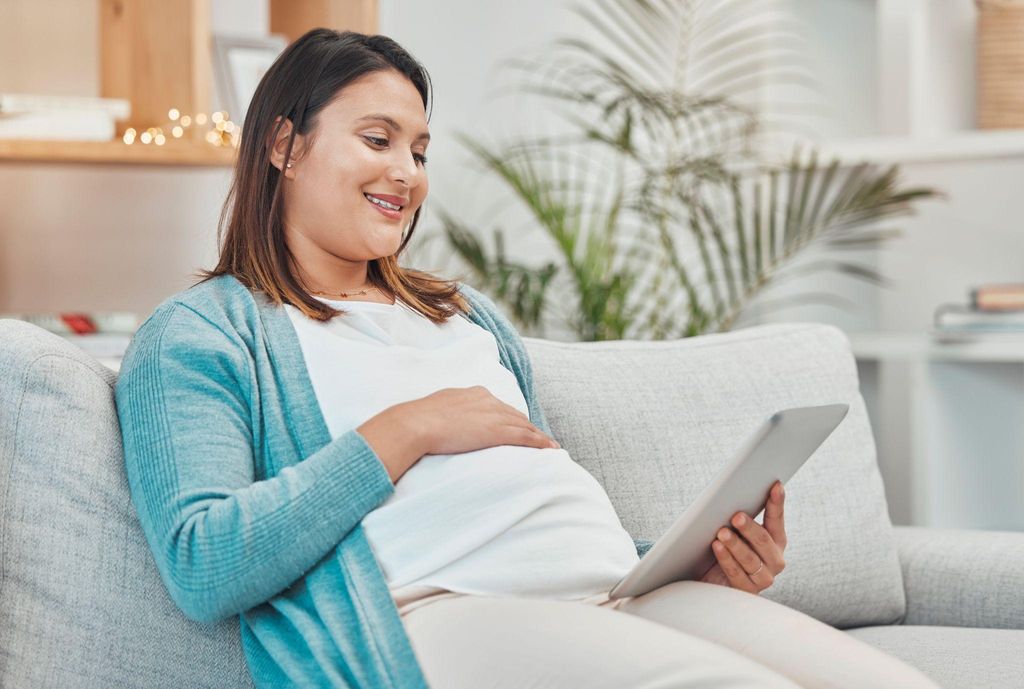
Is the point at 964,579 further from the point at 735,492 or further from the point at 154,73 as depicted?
the point at 154,73

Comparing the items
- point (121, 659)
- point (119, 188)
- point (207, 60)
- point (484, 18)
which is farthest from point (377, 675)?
point (484, 18)

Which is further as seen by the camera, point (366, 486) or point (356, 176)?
point (356, 176)

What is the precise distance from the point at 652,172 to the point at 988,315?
2.71ft

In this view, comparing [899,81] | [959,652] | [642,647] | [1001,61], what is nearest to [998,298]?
[1001,61]

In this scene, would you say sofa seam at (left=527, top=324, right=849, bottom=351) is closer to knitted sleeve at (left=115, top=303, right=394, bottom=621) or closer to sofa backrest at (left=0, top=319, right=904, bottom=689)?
sofa backrest at (left=0, top=319, right=904, bottom=689)

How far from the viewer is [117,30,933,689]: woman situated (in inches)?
46.1

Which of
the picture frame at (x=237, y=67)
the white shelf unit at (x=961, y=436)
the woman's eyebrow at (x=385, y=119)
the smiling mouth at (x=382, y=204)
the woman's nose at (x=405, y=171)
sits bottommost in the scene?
the white shelf unit at (x=961, y=436)

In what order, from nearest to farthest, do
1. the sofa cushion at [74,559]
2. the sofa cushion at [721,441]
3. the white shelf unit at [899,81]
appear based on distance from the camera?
the sofa cushion at [74,559] → the sofa cushion at [721,441] → the white shelf unit at [899,81]

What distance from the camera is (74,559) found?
1.27 metres

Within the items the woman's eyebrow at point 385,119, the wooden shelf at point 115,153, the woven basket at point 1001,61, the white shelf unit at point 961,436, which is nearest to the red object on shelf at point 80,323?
the wooden shelf at point 115,153

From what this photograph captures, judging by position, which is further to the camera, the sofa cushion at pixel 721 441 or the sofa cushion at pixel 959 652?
the sofa cushion at pixel 721 441

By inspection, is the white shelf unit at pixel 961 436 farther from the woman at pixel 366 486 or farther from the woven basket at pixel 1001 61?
the woman at pixel 366 486

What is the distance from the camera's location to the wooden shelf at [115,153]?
7.57ft

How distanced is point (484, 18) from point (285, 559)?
2.33 metres
